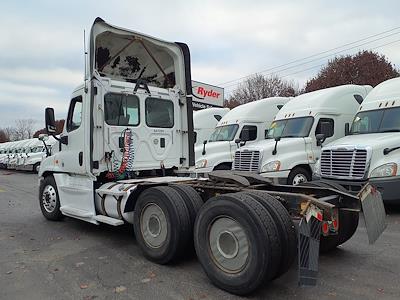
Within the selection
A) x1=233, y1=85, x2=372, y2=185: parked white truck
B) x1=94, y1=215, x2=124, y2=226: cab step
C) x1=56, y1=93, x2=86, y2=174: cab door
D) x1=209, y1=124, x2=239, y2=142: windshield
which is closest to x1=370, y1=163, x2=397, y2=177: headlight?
x1=233, y1=85, x2=372, y2=185: parked white truck

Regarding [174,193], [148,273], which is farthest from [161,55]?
[148,273]

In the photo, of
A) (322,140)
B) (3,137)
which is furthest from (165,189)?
(3,137)

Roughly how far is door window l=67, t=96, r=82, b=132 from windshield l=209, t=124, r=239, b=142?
791 cm

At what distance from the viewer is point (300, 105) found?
12609mm

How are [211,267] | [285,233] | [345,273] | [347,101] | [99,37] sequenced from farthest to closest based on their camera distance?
[347,101] < [99,37] < [345,273] < [211,267] < [285,233]

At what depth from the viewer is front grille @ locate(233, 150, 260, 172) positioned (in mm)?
11656

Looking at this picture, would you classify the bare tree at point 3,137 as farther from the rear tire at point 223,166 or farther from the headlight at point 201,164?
the rear tire at point 223,166

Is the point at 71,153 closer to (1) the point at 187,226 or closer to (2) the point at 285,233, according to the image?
(1) the point at 187,226

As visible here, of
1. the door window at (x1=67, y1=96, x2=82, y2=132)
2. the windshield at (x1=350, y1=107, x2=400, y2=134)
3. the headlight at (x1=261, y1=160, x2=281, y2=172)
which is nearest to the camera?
the door window at (x1=67, y1=96, x2=82, y2=132)

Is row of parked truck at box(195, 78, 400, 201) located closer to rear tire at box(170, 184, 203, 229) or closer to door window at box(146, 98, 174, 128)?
door window at box(146, 98, 174, 128)

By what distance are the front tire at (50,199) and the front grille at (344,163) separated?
20.5 ft

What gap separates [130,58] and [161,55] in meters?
0.64

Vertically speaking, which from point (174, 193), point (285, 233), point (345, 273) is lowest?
point (345, 273)

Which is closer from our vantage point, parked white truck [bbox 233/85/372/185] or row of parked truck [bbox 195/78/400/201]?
row of parked truck [bbox 195/78/400/201]
